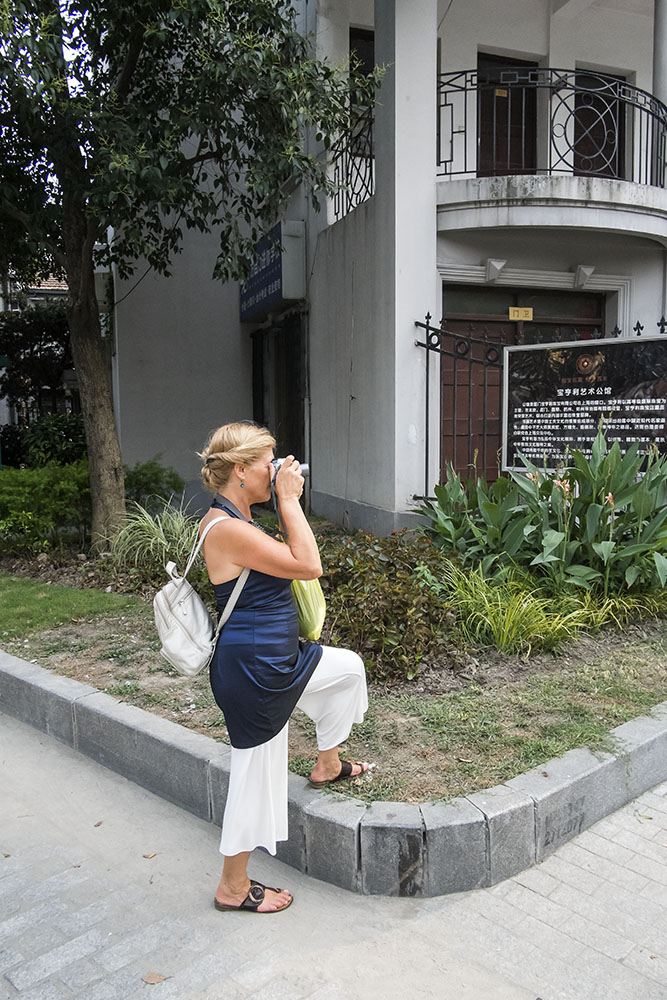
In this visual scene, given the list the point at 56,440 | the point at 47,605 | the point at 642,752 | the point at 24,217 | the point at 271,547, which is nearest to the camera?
the point at 271,547

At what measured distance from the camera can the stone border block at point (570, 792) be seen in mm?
3127

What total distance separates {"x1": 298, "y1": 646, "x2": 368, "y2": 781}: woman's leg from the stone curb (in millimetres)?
159

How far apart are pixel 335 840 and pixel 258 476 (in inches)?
57.3

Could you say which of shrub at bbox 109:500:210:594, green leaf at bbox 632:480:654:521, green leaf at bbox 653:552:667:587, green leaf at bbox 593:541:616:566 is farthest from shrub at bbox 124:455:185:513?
green leaf at bbox 653:552:667:587

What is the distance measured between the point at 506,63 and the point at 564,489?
302 inches

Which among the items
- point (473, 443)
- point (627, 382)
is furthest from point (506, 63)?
point (627, 382)

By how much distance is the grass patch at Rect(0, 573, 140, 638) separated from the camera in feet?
19.4

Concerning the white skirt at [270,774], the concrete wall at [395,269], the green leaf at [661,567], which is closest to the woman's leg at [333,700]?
the white skirt at [270,774]

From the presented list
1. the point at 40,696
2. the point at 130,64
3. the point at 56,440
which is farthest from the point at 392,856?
the point at 56,440

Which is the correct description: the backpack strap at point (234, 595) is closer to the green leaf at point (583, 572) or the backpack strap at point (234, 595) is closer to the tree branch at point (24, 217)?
the green leaf at point (583, 572)

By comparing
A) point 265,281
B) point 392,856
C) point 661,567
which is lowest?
point 392,856

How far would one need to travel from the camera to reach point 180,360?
40.5ft

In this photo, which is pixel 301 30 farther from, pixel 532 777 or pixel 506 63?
pixel 532 777

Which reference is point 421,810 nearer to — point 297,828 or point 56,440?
point 297,828
